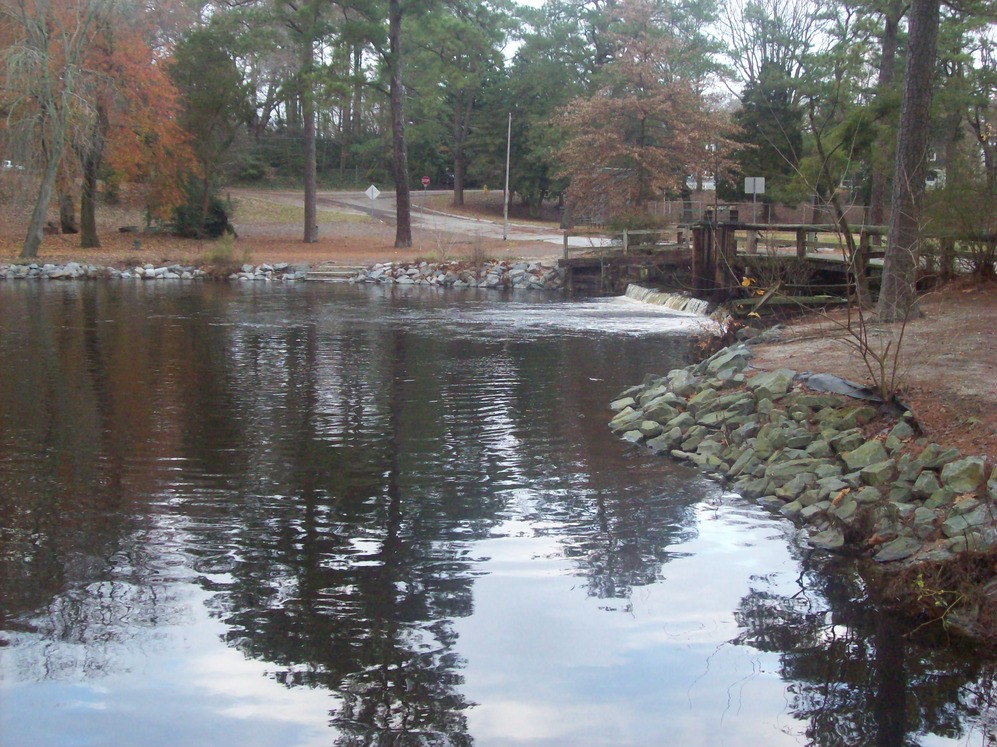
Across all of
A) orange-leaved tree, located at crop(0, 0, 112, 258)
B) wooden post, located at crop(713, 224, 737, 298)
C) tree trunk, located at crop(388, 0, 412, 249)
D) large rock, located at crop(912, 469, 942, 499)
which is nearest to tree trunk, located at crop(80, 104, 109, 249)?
orange-leaved tree, located at crop(0, 0, 112, 258)

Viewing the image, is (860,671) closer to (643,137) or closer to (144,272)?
(144,272)

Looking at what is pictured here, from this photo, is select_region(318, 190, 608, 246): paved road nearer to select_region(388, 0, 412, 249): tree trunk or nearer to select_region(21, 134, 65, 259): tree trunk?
select_region(388, 0, 412, 249): tree trunk

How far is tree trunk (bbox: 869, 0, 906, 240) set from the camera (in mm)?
26938

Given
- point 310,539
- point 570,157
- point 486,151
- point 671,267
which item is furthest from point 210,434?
point 486,151

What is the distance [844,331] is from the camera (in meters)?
16.4

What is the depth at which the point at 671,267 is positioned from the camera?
35.7m

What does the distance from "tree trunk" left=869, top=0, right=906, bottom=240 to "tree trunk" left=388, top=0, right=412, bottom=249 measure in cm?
1918

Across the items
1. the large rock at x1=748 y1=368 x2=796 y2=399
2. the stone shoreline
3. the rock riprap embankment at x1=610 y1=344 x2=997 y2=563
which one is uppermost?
the stone shoreline

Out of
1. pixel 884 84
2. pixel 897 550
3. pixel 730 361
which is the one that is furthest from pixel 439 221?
pixel 897 550

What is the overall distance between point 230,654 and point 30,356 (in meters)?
14.6

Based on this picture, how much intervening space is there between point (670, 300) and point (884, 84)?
319 inches

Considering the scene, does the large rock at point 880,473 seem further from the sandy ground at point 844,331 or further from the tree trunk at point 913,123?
the tree trunk at point 913,123

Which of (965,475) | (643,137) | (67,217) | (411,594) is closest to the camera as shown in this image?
(411,594)

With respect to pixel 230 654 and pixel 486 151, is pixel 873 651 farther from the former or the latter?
pixel 486 151
